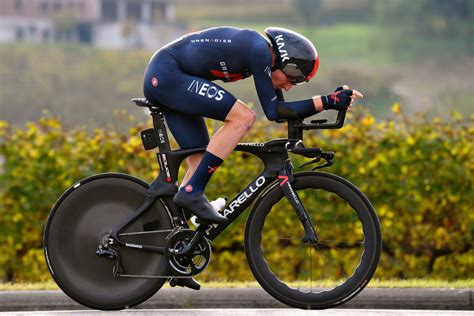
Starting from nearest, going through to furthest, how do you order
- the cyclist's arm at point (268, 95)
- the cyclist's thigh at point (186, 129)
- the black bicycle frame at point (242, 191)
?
the cyclist's arm at point (268, 95)
the black bicycle frame at point (242, 191)
the cyclist's thigh at point (186, 129)

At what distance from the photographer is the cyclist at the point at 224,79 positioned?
591cm

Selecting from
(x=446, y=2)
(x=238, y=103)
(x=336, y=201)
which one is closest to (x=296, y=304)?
(x=238, y=103)

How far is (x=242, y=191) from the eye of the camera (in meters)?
6.21

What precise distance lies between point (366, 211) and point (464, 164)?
322 cm

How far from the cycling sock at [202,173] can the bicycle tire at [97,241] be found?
255mm

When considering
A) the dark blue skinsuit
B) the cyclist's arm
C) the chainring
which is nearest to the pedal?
the chainring

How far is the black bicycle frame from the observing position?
6.08m

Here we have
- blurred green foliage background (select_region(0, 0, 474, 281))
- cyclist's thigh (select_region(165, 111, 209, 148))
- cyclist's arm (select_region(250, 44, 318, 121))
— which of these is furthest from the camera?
blurred green foliage background (select_region(0, 0, 474, 281))

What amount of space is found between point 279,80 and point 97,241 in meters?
1.39

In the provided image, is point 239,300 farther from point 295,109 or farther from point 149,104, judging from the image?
point 295,109

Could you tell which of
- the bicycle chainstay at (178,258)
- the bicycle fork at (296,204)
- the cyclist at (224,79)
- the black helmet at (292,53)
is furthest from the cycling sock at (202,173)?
the black helmet at (292,53)

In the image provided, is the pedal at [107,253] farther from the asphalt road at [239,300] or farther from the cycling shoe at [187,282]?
the asphalt road at [239,300]

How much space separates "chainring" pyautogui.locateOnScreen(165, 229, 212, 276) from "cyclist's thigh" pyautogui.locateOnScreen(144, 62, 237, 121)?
685mm

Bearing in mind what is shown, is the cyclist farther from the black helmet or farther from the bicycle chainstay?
the bicycle chainstay
